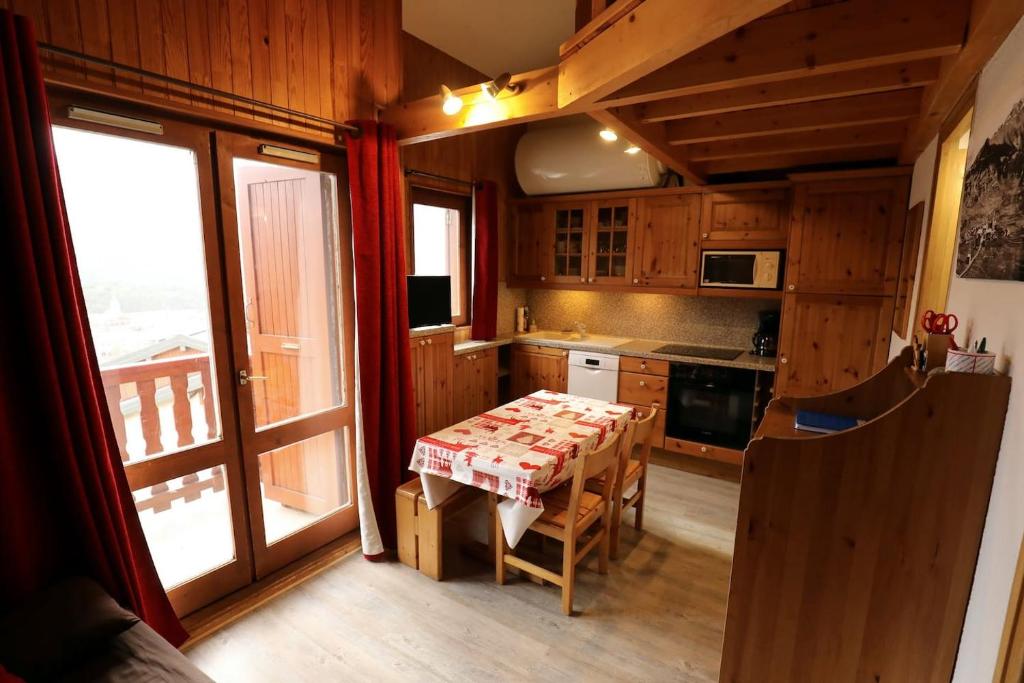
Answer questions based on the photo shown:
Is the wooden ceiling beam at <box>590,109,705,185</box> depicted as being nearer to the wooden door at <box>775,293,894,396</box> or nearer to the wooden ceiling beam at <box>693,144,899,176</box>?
the wooden ceiling beam at <box>693,144,899,176</box>

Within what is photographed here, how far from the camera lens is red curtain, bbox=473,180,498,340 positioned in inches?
159

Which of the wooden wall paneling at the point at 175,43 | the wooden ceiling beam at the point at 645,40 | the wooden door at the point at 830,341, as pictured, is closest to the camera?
the wooden ceiling beam at the point at 645,40

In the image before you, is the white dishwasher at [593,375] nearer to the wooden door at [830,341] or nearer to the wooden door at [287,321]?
the wooden door at [830,341]

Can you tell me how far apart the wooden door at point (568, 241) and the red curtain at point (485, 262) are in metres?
0.57

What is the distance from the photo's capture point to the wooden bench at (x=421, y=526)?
242 centimetres

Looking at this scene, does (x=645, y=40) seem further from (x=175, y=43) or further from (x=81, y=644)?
(x=81, y=644)

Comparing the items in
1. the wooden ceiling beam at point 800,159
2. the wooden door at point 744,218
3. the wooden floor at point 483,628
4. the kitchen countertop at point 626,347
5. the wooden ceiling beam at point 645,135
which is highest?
the wooden ceiling beam at point 800,159

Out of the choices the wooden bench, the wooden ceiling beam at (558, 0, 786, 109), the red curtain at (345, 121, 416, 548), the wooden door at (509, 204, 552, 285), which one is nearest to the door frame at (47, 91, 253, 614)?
the red curtain at (345, 121, 416, 548)

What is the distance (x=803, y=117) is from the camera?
232 cm

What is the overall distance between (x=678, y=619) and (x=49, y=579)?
2419 mm

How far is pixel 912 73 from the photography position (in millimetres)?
1698

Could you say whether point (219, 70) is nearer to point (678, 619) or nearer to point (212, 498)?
point (212, 498)

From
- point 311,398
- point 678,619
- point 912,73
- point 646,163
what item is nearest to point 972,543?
point 678,619

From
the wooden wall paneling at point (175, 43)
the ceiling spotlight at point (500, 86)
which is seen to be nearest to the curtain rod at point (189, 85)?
the wooden wall paneling at point (175, 43)
